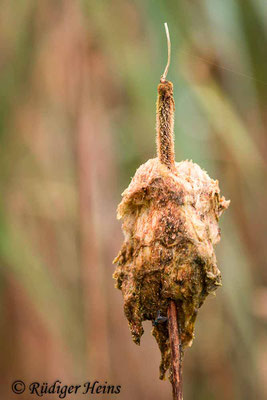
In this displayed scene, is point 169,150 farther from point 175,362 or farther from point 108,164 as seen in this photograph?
point 108,164

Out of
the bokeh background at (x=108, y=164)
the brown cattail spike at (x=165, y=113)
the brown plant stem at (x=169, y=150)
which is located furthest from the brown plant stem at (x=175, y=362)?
the bokeh background at (x=108, y=164)

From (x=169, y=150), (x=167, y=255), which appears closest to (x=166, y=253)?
(x=167, y=255)

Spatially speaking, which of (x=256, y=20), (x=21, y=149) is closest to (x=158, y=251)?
(x=256, y=20)

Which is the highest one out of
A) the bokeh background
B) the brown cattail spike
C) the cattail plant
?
the bokeh background

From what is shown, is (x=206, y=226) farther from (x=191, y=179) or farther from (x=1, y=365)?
(x=1, y=365)

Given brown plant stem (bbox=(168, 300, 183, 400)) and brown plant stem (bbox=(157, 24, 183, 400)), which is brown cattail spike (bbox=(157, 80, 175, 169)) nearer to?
brown plant stem (bbox=(157, 24, 183, 400))

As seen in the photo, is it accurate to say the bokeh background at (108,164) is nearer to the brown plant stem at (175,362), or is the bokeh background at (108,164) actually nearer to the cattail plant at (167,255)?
the cattail plant at (167,255)

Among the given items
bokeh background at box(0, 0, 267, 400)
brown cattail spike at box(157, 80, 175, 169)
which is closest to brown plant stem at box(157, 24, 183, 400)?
brown cattail spike at box(157, 80, 175, 169)
